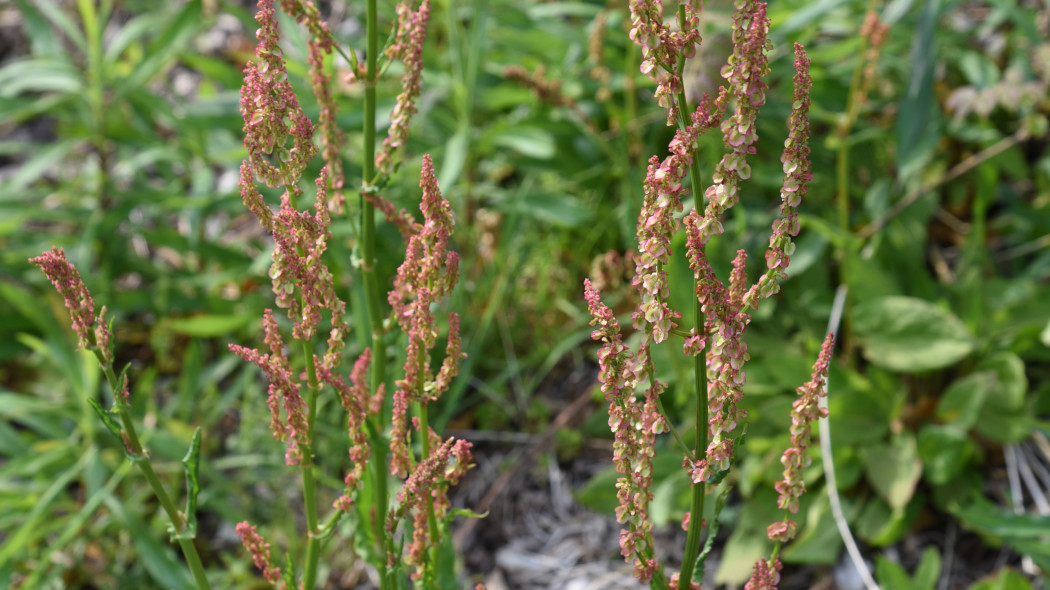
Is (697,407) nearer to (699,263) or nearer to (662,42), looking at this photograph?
(699,263)

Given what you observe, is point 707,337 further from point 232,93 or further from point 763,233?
point 232,93

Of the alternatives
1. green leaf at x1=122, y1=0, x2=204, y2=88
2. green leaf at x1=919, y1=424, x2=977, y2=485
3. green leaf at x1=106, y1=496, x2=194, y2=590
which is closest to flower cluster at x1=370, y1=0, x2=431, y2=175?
green leaf at x1=106, y1=496, x2=194, y2=590

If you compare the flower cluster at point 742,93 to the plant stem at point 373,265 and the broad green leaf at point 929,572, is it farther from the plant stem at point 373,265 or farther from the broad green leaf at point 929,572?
the broad green leaf at point 929,572

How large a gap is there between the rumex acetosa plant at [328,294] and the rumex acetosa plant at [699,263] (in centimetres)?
25

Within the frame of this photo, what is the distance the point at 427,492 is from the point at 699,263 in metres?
0.49

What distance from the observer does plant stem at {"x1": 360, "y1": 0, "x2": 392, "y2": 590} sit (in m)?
1.20

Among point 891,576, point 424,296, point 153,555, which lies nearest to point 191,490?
point 424,296

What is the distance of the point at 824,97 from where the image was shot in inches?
125

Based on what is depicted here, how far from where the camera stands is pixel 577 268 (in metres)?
3.17

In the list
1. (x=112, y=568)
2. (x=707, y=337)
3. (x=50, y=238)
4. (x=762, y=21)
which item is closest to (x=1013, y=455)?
(x=707, y=337)

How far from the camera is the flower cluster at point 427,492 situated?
1.15m

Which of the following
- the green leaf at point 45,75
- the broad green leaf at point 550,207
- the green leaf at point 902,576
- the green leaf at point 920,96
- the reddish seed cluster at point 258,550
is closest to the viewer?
the reddish seed cluster at point 258,550

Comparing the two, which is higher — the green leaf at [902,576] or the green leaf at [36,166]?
the green leaf at [36,166]

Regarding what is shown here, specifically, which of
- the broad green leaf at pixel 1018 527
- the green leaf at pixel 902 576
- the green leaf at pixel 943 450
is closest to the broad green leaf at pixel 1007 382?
the green leaf at pixel 943 450
